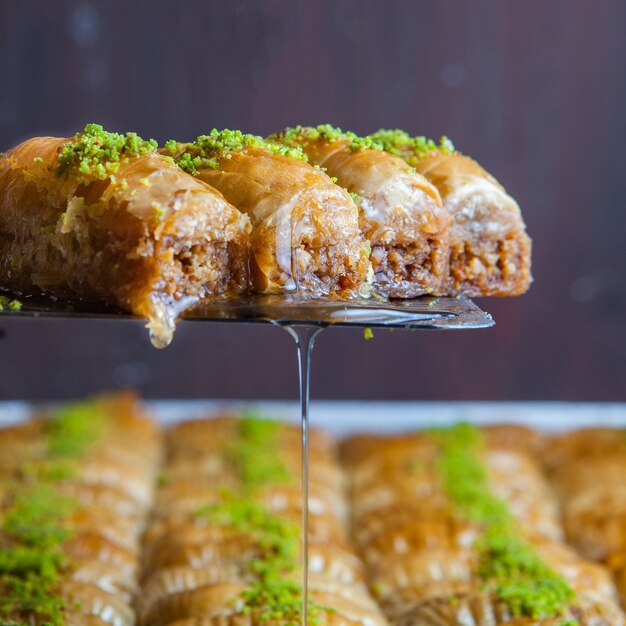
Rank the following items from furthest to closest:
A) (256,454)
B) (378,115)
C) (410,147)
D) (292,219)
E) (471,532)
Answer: (378,115)
(256,454)
(471,532)
(410,147)
(292,219)

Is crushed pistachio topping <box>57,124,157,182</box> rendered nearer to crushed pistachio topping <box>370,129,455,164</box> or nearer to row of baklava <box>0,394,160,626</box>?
crushed pistachio topping <box>370,129,455,164</box>

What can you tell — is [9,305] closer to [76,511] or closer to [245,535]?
[245,535]

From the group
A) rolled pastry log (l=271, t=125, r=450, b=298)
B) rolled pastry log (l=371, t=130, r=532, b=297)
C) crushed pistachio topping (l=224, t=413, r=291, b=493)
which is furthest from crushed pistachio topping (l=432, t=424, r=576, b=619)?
rolled pastry log (l=271, t=125, r=450, b=298)

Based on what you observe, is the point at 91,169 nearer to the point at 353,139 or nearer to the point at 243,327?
the point at 353,139

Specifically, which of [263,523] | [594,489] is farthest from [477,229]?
[594,489]

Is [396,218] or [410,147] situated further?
[410,147]
